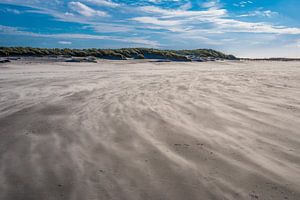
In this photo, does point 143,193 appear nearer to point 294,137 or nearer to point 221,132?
point 221,132

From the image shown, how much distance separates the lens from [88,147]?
4055 mm

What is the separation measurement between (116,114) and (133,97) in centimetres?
193

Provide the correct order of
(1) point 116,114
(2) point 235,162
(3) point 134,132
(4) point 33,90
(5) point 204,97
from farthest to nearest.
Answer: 1. (4) point 33,90
2. (5) point 204,97
3. (1) point 116,114
4. (3) point 134,132
5. (2) point 235,162

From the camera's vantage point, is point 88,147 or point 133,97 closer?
point 88,147

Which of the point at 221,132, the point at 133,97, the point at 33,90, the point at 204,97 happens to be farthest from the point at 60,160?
the point at 33,90

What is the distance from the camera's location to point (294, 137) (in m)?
4.30

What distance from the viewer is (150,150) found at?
392cm

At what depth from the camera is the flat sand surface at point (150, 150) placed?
290 cm

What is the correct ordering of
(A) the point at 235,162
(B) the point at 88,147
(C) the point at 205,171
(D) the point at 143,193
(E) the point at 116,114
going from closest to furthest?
(D) the point at 143,193 < (C) the point at 205,171 < (A) the point at 235,162 < (B) the point at 88,147 < (E) the point at 116,114

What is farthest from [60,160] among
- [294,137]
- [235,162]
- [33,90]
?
[33,90]

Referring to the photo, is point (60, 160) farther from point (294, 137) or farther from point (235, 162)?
point (294, 137)

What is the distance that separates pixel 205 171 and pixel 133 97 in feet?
15.5

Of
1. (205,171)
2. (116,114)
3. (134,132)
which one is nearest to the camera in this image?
(205,171)

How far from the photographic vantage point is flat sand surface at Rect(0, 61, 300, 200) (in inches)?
114
